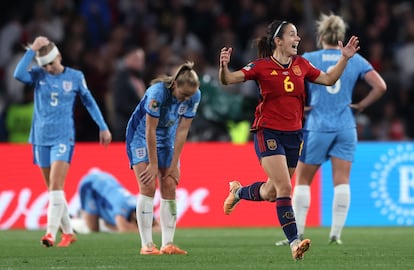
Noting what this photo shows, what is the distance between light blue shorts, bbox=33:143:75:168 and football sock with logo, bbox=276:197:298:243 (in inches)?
135

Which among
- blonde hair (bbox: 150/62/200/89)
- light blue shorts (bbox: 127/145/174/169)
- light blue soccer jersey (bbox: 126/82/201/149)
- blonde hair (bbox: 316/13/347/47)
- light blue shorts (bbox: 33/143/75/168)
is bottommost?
light blue shorts (bbox: 33/143/75/168)

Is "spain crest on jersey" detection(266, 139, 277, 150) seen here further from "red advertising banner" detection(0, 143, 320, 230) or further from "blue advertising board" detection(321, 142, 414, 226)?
"blue advertising board" detection(321, 142, 414, 226)

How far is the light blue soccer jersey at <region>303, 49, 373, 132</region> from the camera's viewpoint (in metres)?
13.0

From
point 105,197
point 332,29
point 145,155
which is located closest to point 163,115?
point 145,155

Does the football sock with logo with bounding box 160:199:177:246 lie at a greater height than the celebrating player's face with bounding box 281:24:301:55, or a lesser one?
lesser

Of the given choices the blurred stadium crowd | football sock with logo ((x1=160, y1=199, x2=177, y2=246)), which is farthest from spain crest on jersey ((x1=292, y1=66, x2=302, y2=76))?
the blurred stadium crowd

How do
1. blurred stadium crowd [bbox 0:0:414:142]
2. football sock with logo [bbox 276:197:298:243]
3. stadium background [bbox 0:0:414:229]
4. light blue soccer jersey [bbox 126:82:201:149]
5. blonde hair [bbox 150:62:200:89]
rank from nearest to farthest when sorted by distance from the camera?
football sock with logo [bbox 276:197:298:243] → blonde hair [bbox 150:62:200:89] → light blue soccer jersey [bbox 126:82:201:149] → stadium background [bbox 0:0:414:229] → blurred stadium crowd [bbox 0:0:414:142]

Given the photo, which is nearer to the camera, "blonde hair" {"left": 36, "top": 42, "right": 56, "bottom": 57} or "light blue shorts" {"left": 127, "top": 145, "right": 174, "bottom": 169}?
"light blue shorts" {"left": 127, "top": 145, "right": 174, "bottom": 169}

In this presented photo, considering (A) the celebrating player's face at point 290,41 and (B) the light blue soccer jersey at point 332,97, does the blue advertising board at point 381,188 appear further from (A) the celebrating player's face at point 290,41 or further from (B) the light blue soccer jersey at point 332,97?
(A) the celebrating player's face at point 290,41

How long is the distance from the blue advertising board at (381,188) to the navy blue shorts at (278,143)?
6.64 meters

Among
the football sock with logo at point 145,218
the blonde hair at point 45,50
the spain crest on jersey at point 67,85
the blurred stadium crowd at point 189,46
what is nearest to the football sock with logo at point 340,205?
the football sock with logo at point 145,218

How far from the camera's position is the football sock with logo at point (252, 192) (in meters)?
11.2

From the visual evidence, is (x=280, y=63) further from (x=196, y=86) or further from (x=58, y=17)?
(x=58, y=17)

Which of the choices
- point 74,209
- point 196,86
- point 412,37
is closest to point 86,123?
point 74,209
